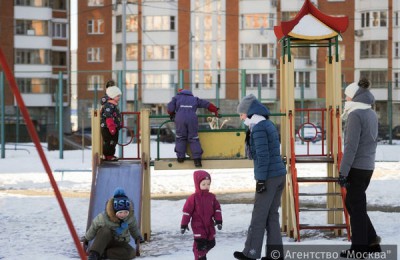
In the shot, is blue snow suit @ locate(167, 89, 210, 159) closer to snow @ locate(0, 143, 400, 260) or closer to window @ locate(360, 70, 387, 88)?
snow @ locate(0, 143, 400, 260)

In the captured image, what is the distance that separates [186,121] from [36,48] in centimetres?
5158

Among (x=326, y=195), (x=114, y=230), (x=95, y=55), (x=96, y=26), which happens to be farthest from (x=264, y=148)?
(x=96, y=26)

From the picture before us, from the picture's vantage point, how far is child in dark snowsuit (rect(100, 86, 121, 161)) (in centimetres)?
1198

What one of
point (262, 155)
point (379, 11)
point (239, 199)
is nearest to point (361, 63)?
point (379, 11)

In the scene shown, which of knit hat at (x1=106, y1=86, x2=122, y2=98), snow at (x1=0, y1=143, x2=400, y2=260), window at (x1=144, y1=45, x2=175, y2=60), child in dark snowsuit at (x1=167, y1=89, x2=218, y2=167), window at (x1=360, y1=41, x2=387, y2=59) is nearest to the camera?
snow at (x1=0, y1=143, x2=400, y2=260)

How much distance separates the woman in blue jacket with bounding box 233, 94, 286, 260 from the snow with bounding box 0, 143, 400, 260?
2.21 ft

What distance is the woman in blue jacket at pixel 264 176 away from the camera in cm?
853

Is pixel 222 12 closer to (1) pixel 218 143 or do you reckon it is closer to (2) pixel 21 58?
(2) pixel 21 58

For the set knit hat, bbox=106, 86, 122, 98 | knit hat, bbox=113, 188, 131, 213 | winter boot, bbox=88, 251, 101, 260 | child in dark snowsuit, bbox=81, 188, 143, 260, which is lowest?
winter boot, bbox=88, 251, 101, 260

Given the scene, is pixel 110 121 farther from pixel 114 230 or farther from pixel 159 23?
pixel 159 23

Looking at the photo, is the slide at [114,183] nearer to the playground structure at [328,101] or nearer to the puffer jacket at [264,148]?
the playground structure at [328,101]

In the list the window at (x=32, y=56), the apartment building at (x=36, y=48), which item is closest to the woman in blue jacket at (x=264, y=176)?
the apartment building at (x=36, y=48)

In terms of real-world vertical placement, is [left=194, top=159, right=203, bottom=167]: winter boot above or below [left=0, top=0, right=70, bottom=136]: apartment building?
below

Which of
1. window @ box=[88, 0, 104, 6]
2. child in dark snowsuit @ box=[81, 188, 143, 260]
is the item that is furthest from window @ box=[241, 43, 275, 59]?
child in dark snowsuit @ box=[81, 188, 143, 260]
